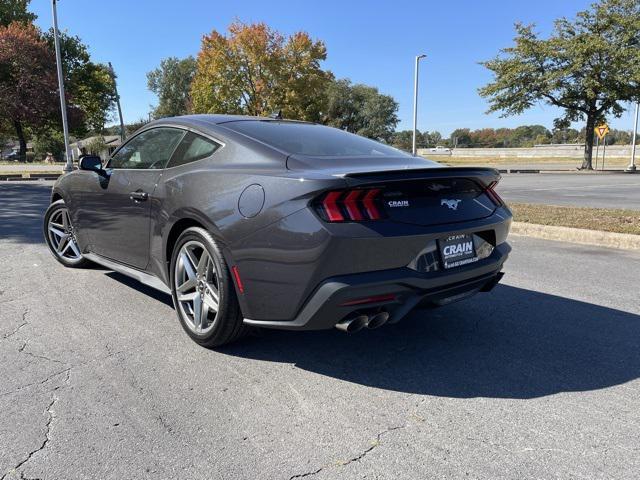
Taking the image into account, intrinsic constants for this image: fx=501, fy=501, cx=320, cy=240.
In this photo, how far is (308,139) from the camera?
3.63 metres

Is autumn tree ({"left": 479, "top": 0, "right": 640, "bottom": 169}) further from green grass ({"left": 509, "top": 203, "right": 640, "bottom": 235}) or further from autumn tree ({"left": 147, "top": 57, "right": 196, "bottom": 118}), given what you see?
autumn tree ({"left": 147, "top": 57, "right": 196, "bottom": 118})

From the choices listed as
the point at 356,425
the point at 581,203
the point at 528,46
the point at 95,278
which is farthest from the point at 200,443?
the point at 528,46

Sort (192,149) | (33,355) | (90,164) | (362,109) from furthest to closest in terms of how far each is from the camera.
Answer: (362,109) → (90,164) → (192,149) → (33,355)

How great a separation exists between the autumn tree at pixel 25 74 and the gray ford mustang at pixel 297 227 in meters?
35.7

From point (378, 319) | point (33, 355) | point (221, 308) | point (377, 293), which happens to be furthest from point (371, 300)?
point (33, 355)

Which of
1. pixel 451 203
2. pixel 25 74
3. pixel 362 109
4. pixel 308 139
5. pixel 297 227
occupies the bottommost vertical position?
pixel 297 227

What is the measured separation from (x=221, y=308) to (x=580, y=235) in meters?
5.92

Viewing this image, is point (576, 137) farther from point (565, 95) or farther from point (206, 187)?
point (206, 187)

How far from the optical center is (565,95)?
33.0 metres

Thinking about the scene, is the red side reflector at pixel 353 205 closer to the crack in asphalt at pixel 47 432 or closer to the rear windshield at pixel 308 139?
the rear windshield at pixel 308 139

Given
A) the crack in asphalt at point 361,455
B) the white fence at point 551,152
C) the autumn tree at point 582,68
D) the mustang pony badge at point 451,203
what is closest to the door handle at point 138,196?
the mustang pony badge at point 451,203

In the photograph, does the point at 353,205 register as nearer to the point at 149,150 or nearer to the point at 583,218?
the point at 149,150

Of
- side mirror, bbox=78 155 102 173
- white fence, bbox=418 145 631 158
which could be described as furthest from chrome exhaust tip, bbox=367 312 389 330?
white fence, bbox=418 145 631 158

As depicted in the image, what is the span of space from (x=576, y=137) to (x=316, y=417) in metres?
129
